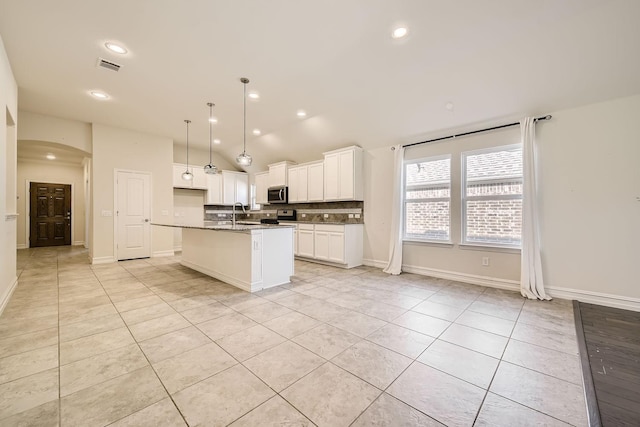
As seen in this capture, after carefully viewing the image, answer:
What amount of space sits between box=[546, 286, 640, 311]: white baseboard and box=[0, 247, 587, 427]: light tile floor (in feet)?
0.94

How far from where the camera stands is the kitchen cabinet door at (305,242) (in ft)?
19.4

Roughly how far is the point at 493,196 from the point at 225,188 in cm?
697

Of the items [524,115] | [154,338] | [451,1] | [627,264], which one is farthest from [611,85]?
[154,338]

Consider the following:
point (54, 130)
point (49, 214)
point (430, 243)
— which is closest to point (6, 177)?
point (54, 130)

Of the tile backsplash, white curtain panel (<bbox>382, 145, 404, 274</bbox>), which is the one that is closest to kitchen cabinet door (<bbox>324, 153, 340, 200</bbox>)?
the tile backsplash

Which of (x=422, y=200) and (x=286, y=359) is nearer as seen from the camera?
(x=286, y=359)

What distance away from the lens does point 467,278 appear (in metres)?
4.27

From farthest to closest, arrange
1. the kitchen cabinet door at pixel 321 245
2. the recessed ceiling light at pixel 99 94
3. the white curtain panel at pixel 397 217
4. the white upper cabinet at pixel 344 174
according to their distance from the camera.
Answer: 1. the kitchen cabinet door at pixel 321 245
2. the white upper cabinet at pixel 344 174
3. the white curtain panel at pixel 397 217
4. the recessed ceiling light at pixel 99 94

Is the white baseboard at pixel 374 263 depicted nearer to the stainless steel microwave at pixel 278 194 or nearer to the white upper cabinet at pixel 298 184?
the white upper cabinet at pixel 298 184

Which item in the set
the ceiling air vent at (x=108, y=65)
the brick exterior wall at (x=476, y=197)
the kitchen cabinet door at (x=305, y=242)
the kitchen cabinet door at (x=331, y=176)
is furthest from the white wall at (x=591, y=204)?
the ceiling air vent at (x=108, y=65)

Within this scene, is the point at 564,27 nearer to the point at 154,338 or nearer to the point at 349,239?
the point at 349,239

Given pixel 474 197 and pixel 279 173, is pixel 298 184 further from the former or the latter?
pixel 474 197

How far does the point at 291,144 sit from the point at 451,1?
446 cm

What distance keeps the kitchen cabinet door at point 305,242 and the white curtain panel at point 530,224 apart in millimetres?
3786
